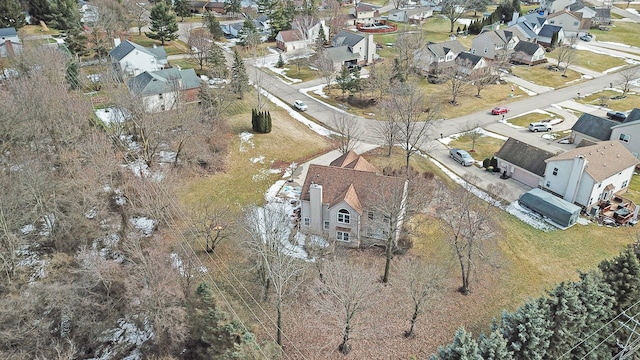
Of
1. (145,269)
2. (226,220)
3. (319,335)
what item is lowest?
(319,335)

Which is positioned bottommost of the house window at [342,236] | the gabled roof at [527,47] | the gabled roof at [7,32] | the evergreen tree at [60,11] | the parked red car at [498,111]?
the house window at [342,236]

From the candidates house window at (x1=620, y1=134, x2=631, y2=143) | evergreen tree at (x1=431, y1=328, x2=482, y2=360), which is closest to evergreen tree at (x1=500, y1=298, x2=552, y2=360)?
evergreen tree at (x1=431, y1=328, x2=482, y2=360)

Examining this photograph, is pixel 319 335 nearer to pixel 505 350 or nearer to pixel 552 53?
pixel 505 350

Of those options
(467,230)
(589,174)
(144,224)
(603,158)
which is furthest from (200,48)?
(603,158)

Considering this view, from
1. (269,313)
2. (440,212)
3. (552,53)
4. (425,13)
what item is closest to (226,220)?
(269,313)

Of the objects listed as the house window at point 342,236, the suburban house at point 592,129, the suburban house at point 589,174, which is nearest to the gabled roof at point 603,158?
the suburban house at point 589,174

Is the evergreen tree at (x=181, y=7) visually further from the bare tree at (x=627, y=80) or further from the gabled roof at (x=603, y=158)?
the gabled roof at (x=603, y=158)
